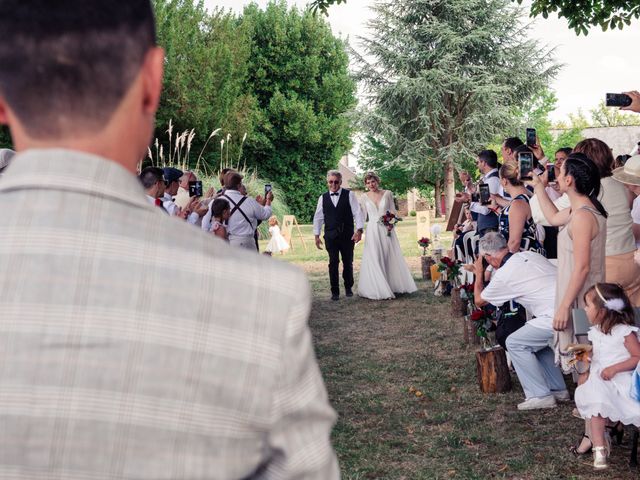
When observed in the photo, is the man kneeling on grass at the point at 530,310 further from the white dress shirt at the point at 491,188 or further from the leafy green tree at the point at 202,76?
the leafy green tree at the point at 202,76

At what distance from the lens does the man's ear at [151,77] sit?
49.9 inches

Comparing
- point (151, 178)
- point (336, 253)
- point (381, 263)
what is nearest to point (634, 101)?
point (151, 178)

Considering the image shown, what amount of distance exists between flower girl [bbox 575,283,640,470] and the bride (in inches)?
351

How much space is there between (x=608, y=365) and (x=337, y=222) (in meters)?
9.52

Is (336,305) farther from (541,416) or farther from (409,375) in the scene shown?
(541,416)

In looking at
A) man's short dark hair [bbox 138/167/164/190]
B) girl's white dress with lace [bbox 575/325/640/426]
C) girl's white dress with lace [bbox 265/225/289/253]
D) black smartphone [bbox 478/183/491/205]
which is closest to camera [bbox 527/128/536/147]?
black smartphone [bbox 478/183/491/205]

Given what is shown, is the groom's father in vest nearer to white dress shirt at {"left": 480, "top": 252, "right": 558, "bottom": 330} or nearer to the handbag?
the handbag

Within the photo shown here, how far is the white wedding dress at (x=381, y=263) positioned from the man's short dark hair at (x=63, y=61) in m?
13.0

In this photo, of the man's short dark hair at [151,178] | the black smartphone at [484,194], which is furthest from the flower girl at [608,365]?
the man's short dark hair at [151,178]

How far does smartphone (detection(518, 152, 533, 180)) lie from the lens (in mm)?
6191

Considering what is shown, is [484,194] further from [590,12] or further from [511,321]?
[590,12]

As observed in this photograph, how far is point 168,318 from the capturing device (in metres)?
1.18

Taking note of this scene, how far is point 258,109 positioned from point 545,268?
40.0 metres

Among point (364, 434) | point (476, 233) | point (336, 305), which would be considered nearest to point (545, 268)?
point (364, 434)
